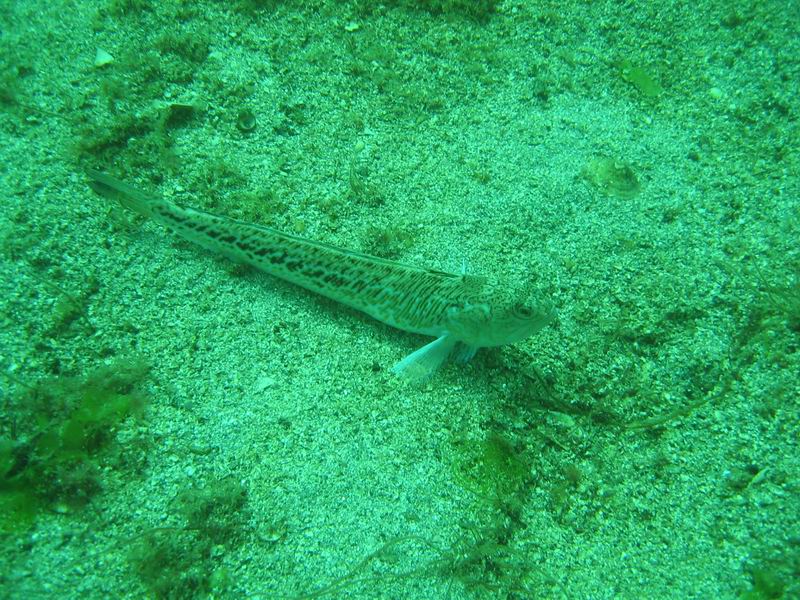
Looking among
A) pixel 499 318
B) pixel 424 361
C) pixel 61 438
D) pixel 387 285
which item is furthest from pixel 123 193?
pixel 499 318

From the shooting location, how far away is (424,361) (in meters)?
3.40

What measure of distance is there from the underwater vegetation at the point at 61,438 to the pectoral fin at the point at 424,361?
77.6 inches

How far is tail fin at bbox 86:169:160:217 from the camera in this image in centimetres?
385

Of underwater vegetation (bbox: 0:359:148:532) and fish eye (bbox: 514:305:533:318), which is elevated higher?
fish eye (bbox: 514:305:533:318)

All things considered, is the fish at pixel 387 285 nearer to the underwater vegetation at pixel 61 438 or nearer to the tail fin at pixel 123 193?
the tail fin at pixel 123 193

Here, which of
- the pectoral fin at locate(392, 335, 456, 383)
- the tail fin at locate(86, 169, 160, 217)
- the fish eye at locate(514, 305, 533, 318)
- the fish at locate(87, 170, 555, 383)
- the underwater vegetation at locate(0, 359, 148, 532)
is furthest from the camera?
the tail fin at locate(86, 169, 160, 217)

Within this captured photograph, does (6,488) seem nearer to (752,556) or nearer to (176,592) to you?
(176,592)

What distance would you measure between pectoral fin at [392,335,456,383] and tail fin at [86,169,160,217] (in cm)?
270

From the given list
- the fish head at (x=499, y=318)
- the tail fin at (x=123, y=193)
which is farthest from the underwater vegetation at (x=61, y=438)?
the fish head at (x=499, y=318)

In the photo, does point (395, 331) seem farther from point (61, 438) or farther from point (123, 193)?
point (123, 193)

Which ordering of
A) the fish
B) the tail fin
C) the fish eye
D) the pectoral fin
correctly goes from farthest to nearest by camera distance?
the tail fin, the pectoral fin, the fish, the fish eye

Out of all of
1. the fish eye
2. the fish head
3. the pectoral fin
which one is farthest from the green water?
the fish eye

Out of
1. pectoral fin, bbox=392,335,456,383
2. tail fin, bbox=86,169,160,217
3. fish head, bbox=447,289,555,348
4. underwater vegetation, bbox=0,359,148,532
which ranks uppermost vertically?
fish head, bbox=447,289,555,348

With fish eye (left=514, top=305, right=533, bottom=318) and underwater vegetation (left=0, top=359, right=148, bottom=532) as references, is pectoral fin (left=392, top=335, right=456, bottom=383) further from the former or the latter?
underwater vegetation (left=0, top=359, right=148, bottom=532)
